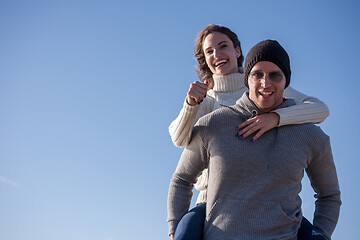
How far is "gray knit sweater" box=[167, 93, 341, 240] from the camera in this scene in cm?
290

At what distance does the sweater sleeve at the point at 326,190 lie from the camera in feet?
10.3

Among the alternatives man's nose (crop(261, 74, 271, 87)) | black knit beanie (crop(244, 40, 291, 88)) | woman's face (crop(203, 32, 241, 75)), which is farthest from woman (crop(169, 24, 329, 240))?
black knit beanie (crop(244, 40, 291, 88))

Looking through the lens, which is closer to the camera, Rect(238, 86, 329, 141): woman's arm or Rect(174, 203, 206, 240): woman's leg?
Rect(174, 203, 206, 240): woman's leg

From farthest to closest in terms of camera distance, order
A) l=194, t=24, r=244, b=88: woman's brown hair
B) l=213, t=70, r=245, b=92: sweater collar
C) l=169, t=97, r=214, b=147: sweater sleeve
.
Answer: l=194, t=24, r=244, b=88: woman's brown hair, l=213, t=70, r=245, b=92: sweater collar, l=169, t=97, r=214, b=147: sweater sleeve

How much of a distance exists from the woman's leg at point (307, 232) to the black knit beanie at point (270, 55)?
1.12 meters

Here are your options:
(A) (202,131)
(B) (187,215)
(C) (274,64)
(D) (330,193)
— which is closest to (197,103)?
(A) (202,131)

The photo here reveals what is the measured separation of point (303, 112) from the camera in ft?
11.8

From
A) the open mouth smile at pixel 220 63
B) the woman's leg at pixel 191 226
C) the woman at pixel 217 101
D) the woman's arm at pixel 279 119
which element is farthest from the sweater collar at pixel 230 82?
the woman's leg at pixel 191 226

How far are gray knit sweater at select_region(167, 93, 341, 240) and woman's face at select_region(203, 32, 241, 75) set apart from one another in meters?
1.88

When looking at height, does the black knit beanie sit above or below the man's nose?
above

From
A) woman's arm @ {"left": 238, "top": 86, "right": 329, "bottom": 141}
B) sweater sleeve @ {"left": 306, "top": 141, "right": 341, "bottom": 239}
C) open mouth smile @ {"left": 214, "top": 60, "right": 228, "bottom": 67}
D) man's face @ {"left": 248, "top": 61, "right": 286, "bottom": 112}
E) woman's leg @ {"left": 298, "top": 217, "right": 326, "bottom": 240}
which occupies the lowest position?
woman's leg @ {"left": 298, "top": 217, "right": 326, "bottom": 240}

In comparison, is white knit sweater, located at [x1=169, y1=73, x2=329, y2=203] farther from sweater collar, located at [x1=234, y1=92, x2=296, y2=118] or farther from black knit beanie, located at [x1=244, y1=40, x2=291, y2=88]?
black knit beanie, located at [x1=244, y1=40, x2=291, y2=88]

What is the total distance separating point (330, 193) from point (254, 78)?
1009mm

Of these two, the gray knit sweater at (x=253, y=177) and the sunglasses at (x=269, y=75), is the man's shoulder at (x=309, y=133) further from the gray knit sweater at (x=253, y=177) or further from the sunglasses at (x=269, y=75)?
the sunglasses at (x=269, y=75)
